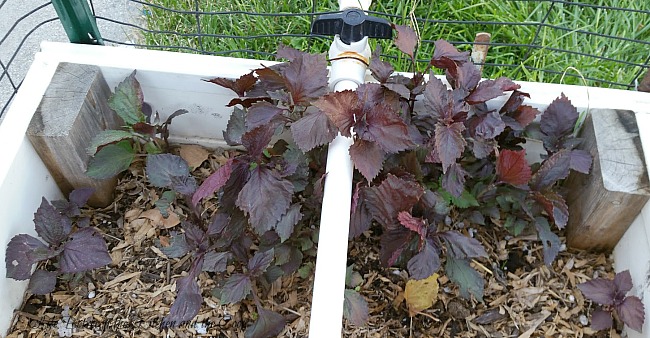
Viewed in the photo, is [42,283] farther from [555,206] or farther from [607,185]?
[607,185]

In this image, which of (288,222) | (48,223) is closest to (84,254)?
(48,223)

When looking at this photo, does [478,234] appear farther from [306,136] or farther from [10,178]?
[10,178]

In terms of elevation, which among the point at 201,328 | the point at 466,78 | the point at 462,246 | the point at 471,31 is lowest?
the point at 201,328

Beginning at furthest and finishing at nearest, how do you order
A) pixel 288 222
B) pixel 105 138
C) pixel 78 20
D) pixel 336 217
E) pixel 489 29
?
pixel 489 29 → pixel 78 20 → pixel 105 138 → pixel 288 222 → pixel 336 217

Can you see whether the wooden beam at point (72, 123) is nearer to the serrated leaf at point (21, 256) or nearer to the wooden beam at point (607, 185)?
the serrated leaf at point (21, 256)

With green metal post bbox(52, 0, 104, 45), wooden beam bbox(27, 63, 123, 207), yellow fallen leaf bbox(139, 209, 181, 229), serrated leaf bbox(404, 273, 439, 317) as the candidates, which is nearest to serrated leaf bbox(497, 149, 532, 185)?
serrated leaf bbox(404, 273, 439, 317)

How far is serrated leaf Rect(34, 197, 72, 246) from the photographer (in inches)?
53.1

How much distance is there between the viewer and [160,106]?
1.58 metres

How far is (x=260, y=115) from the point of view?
1.29 metres

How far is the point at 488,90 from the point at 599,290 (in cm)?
49

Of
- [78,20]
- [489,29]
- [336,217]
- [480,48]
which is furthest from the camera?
[489,29]

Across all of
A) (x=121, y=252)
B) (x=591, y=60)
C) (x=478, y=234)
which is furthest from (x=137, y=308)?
(x=591, y=60)

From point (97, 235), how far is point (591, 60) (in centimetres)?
150

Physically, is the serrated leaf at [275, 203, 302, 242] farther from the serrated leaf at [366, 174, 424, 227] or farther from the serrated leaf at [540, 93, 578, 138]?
the serrated leaf at [540, 93, 578, 138]
